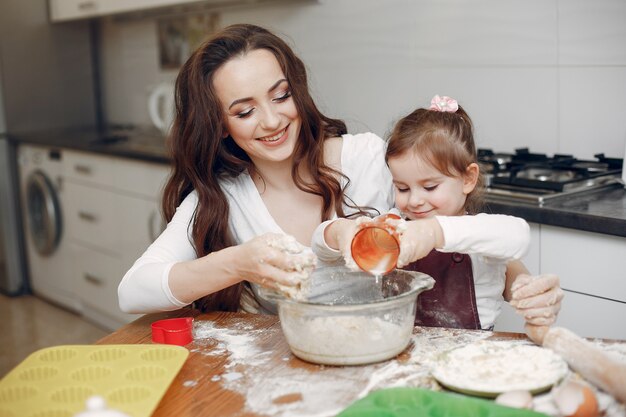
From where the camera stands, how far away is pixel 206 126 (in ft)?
5.58

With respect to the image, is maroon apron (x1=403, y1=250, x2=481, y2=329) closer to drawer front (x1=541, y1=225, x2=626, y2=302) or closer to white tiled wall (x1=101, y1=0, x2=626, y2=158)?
drawer front (x1=541, y1=225, x2=626, y2=302)

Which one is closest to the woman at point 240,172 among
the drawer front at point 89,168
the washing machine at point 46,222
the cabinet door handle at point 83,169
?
the drawer front at point 89,168

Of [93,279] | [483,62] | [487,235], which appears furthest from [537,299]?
[93,279]

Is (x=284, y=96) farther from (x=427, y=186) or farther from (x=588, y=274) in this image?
(x=588, y=274)

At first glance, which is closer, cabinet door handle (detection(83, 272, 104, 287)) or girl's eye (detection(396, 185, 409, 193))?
girl's eye (detection(396, 185, 409, 193))

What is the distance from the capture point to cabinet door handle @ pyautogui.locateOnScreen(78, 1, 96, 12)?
3984 millimetres

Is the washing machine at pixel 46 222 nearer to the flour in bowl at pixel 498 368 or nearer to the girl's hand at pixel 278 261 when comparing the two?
the girl's hand at pixel 278 261

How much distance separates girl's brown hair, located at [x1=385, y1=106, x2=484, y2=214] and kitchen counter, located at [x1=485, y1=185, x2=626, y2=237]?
43 centimetres

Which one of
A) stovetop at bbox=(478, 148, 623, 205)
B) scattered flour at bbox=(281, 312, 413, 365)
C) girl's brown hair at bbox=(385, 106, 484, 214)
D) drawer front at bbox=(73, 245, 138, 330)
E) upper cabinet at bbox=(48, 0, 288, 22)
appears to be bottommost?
drawer front at bbox=(73, 245, 138, 330)

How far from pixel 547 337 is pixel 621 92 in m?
1.30

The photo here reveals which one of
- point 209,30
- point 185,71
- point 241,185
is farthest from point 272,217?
point 209,30

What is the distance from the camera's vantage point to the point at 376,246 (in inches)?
52.9

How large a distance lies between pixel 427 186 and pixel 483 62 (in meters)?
1.16

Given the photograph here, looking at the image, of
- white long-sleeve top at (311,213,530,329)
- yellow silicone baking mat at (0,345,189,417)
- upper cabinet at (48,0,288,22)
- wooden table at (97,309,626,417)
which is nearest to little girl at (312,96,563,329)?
white long-sleeve top at (311,213,530,329)
